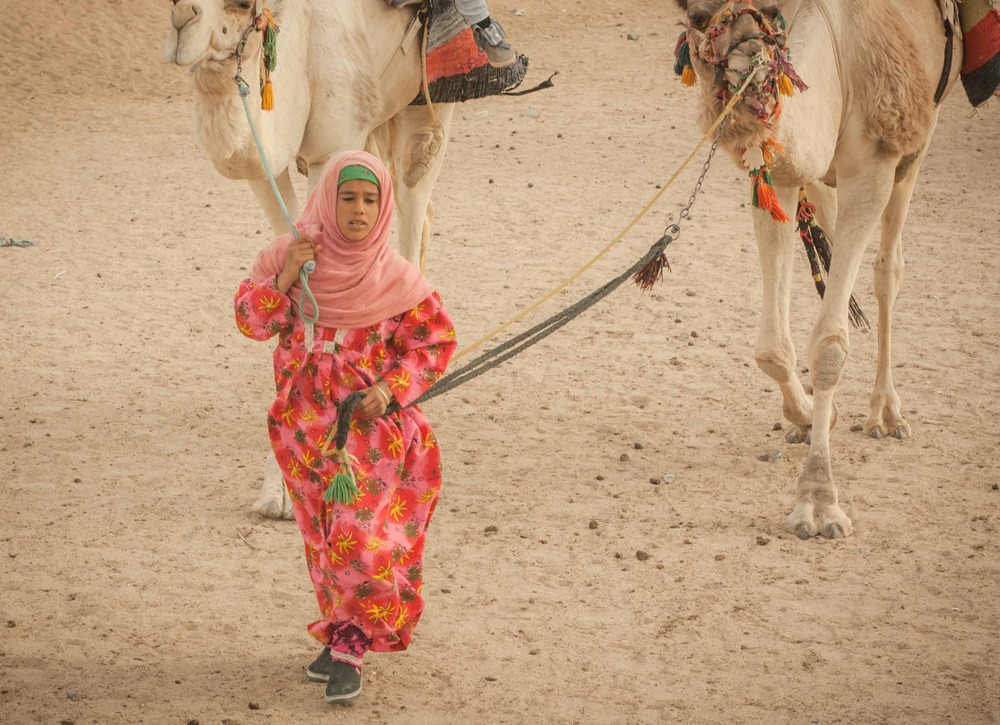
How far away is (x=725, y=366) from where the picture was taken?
21.7 feet

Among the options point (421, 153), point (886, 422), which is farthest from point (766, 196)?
point (421, 153)

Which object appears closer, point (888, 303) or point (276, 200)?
point (276, 200)

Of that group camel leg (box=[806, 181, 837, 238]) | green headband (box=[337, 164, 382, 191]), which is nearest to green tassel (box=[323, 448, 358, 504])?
green headband (box=[337, 164, 382, 191])

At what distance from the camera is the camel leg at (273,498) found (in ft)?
16.2

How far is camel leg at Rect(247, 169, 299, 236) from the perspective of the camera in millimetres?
4996

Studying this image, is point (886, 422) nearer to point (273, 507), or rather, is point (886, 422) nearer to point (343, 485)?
point (273, 507)

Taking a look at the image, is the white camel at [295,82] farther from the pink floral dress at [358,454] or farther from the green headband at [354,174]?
the pink floral dress at [358,454]

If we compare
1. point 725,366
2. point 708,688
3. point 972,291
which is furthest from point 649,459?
point 972,291

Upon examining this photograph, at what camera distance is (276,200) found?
5.10m

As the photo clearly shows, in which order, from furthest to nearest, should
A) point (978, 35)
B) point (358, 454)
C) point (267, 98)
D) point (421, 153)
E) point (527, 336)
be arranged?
point (421, 153) → point (978, 35) → point (267, 98) → point (527, 336) → point (358, 454)

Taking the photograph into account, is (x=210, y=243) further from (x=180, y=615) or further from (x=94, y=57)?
(x=94, y=57)

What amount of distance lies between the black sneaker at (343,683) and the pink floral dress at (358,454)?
4cm

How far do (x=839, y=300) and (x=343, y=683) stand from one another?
2553mm

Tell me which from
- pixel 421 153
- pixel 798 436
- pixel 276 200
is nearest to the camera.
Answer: pixel 276 200
